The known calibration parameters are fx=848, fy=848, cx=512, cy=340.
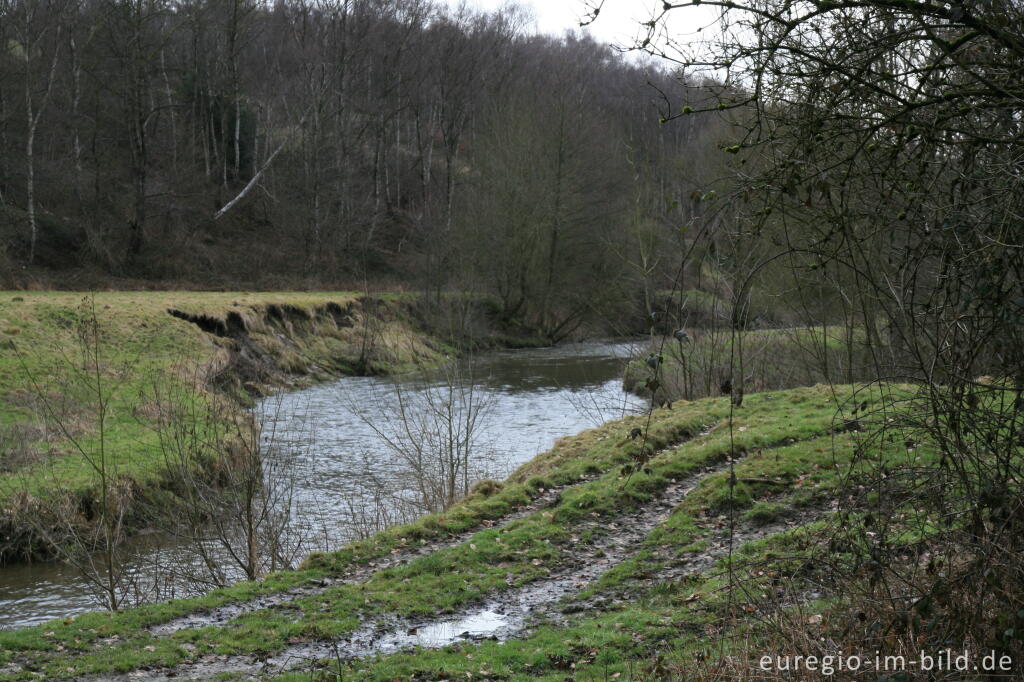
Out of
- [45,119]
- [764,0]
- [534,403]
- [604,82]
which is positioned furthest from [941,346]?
[604,82]

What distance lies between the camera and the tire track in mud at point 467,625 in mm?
7246

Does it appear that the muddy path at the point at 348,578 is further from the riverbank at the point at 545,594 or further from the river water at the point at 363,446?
the river water at the point at 363,446

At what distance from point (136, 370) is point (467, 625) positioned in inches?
565

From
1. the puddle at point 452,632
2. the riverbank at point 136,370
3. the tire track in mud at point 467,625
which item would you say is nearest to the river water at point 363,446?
the riverbank at point 136,370

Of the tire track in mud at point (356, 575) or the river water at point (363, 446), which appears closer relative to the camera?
the tire track in mud at point (356, 575)

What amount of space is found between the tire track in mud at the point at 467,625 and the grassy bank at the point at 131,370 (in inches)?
111

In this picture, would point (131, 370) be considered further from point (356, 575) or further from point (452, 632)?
point (452, 632)

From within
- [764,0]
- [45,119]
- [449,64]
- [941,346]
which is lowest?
[941,346]

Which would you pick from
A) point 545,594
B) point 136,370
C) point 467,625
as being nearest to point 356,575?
point 467,625

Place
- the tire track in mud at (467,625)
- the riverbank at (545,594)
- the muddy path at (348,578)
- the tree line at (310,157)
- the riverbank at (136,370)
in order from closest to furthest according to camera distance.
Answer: the riverbank at (545,594) < the tire track in mud at (467,625) < the muddy path at (348,578) < the riverbank at (136,370) < the tree line at (310,157)

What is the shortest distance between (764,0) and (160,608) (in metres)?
7.99


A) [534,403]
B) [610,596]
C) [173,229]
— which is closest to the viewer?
[610,596]

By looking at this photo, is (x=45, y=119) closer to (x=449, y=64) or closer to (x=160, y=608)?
(x=449, y=64)

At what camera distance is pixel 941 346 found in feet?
13.5
